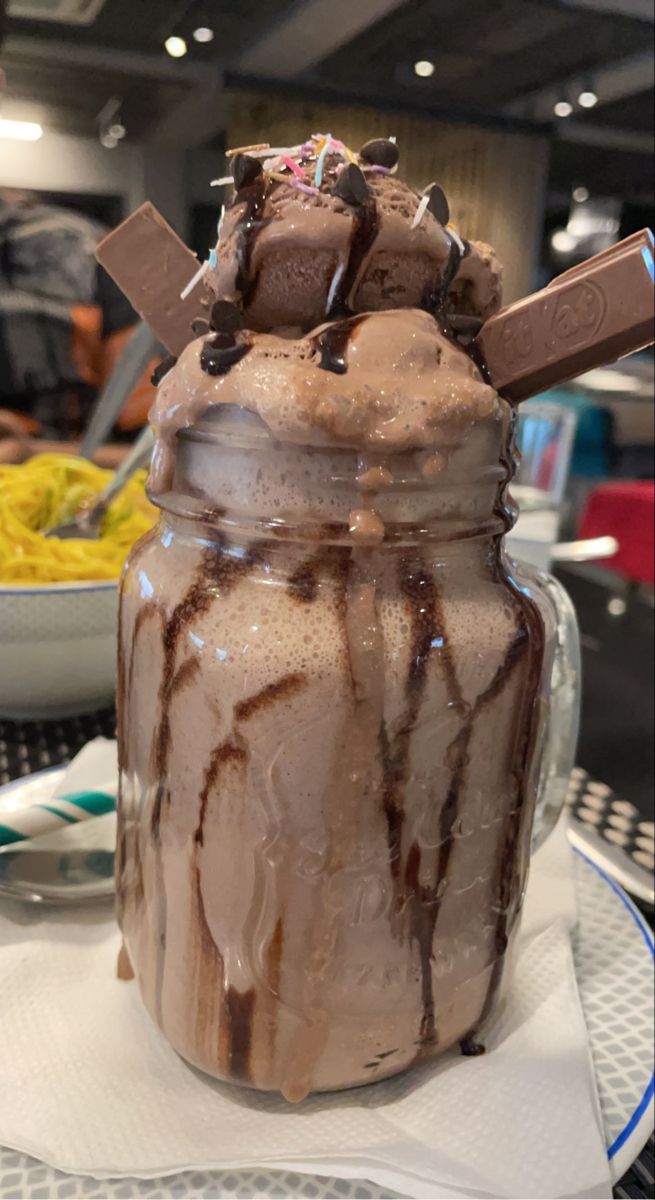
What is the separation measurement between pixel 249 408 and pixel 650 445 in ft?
6.87

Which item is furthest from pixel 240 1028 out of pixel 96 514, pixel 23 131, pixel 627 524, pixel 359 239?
pixel 23 131

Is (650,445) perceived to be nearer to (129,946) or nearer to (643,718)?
(643,718)

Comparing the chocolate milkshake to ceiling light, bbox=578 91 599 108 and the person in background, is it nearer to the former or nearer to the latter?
ceiling light, bbox=578 91 599 108

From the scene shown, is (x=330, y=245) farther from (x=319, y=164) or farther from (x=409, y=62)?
(x=409, y=62)

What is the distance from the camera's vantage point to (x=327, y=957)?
1.49 ft

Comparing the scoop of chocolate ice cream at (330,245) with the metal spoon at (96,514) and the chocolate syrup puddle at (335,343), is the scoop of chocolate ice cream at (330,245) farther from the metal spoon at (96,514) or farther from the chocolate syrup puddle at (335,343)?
the metal spoon at (96,514)

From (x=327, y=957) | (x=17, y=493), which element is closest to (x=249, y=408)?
(x=327, y=957)

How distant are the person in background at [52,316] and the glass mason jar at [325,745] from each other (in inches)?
76.2

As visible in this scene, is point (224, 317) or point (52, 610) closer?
point (224, 317)

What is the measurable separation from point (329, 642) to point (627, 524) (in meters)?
1.73

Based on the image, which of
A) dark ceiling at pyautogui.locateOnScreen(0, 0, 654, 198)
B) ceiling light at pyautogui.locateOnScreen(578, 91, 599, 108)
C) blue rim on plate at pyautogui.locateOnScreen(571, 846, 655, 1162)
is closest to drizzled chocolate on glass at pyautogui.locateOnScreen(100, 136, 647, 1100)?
blue rim on plate at pyautogui.locateOnScreen(571, 846, 655, 1162)

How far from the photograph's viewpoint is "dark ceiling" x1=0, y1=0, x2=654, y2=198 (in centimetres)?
157

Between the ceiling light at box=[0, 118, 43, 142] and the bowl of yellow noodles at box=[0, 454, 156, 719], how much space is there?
1522mm

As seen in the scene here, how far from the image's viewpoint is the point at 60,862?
2.18 feet
